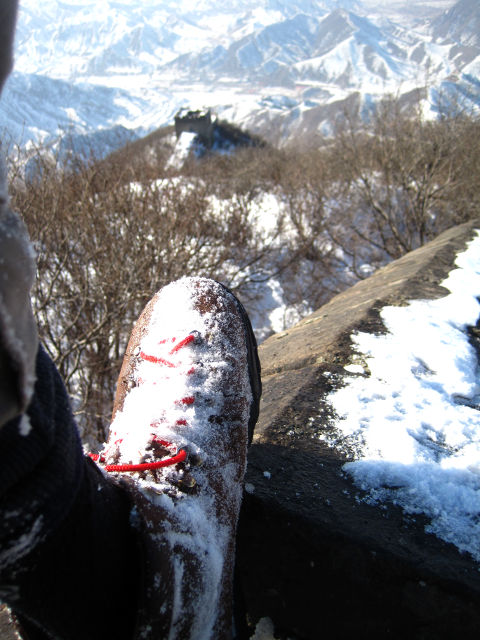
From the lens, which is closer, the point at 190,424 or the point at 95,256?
the point at 190,424

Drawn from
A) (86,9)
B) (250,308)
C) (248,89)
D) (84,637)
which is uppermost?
(86,9)

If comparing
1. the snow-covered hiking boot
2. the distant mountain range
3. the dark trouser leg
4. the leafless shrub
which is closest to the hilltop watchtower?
the leafless shrub

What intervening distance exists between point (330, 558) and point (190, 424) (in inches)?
14.7

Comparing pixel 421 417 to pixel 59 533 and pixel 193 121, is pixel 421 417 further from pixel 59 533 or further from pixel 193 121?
pixel 193 121

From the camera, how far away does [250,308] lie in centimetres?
778

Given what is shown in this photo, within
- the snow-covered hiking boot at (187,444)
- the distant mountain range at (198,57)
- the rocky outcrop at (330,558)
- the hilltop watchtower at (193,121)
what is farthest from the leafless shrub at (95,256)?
the distant mountain range at (198,57)

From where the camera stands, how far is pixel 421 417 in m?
1.09

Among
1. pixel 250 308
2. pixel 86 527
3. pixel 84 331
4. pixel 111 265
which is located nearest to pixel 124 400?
pixel 86 527

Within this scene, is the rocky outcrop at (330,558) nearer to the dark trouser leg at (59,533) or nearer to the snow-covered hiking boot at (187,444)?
the snow-covered hiking boot at (187,444)

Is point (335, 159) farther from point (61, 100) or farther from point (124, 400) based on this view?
point (61, 100)

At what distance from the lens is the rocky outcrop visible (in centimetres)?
73

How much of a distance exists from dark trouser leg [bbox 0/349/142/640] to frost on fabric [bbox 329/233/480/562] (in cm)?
54

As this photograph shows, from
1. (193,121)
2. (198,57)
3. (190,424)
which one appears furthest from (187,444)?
(198,57)

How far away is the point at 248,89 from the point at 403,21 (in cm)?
6021
